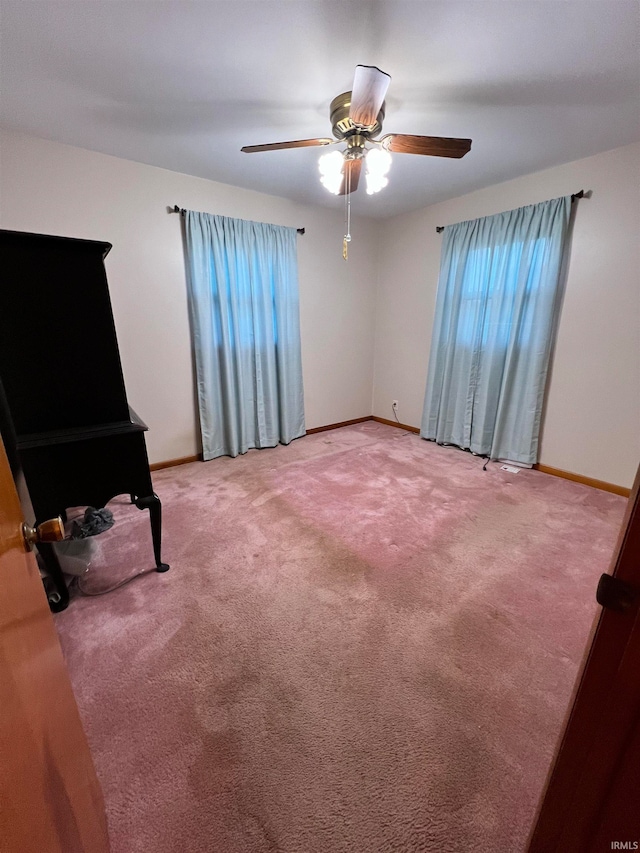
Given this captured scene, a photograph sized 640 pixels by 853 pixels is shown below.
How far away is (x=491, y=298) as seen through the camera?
312cm

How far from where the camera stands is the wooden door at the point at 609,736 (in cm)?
46

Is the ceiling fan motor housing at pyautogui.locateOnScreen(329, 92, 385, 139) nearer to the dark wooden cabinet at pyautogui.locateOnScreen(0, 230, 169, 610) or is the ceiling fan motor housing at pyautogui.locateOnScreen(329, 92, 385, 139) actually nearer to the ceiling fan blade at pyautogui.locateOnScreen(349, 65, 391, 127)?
the ceiling fan blade at pyautogui.locateOnScreen(349, 65, 391, 127)

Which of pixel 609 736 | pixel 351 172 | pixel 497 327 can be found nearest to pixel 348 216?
pixel 351 172

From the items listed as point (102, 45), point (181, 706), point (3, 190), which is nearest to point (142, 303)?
point (3, 190)

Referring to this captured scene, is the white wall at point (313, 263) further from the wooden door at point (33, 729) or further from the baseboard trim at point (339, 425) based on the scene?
the wooden door at point (33, 729)

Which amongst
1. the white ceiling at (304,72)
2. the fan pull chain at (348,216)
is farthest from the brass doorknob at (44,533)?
the fan pull chain at (348,216)

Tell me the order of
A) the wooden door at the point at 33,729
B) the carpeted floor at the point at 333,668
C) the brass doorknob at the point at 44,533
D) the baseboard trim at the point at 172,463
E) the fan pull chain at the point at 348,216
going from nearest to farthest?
the wooden door at the point at 33,729, the brass doorknob at the point at 44,533, the carpeted floor at the point at 333,668, the fan pull chain at the point at 348,216, the baseboard trim at the point at 172,463

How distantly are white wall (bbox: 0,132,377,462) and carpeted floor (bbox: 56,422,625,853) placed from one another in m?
1.13

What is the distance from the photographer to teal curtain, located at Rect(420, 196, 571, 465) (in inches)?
110

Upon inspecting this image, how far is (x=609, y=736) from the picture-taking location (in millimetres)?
494

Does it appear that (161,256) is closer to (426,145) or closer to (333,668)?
(426,145)

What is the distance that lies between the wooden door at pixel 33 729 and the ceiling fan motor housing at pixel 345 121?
6.78 feet

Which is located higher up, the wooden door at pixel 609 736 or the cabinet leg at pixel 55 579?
the wooden door at pixel 609 736

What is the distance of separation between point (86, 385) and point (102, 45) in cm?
146
